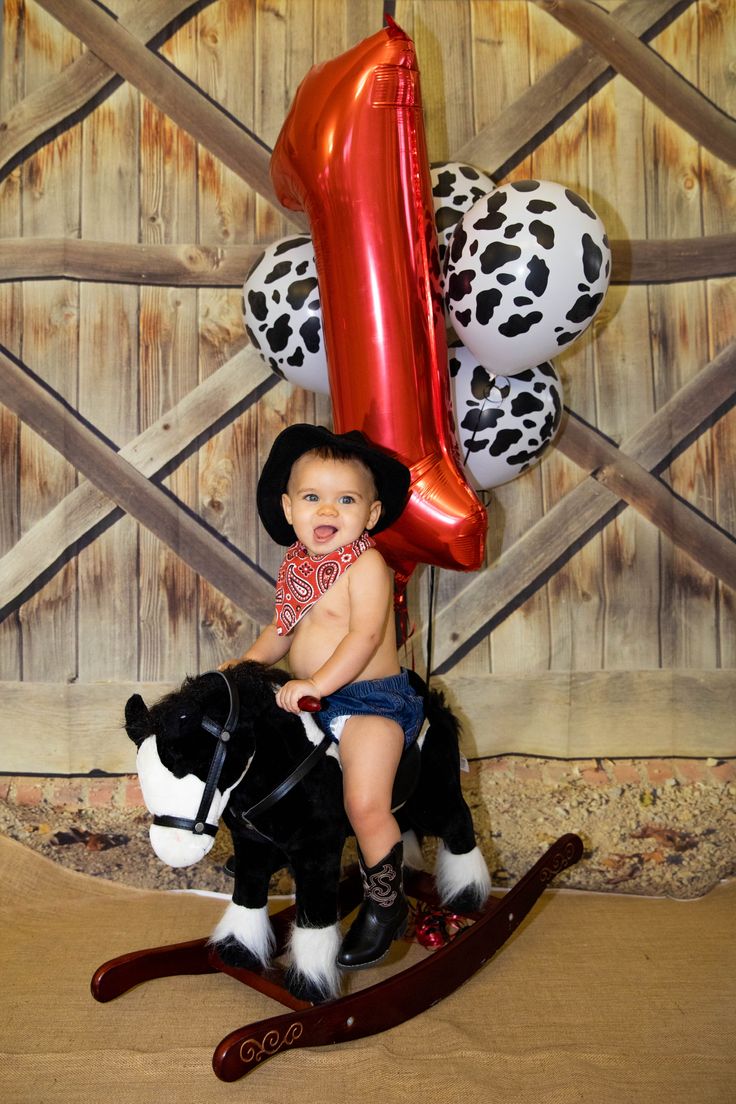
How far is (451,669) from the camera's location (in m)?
2.15

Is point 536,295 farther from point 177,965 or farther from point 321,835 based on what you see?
point 177,965

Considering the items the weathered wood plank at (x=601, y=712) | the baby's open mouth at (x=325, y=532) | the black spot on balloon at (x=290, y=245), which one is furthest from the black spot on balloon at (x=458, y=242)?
the weathered wood plank at (x=601, y=712)

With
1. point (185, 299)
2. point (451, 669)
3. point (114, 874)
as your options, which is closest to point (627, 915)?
point (451, 669)

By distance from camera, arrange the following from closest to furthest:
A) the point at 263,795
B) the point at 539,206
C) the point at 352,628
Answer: the point at 263,795 < the point at 352,628 < the point at 539,206

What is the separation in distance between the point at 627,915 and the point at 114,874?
113cm

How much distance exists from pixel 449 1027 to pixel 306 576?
29.5 inches

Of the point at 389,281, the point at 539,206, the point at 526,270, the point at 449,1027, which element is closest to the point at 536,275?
the point at 526,270

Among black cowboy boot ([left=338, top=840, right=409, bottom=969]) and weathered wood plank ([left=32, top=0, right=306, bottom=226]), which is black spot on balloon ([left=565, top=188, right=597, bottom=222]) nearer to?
weathered wood plank ([left=32, top=0, right=306, bottom=226])

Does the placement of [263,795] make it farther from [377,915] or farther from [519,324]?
[519,324]

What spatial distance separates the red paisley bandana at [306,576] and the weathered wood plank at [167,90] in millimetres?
1045

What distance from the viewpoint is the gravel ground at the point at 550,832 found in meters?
2.03

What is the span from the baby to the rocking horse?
0.04 meters

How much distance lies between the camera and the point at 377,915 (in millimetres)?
1403

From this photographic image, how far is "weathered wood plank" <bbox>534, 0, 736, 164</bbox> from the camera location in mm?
2141
